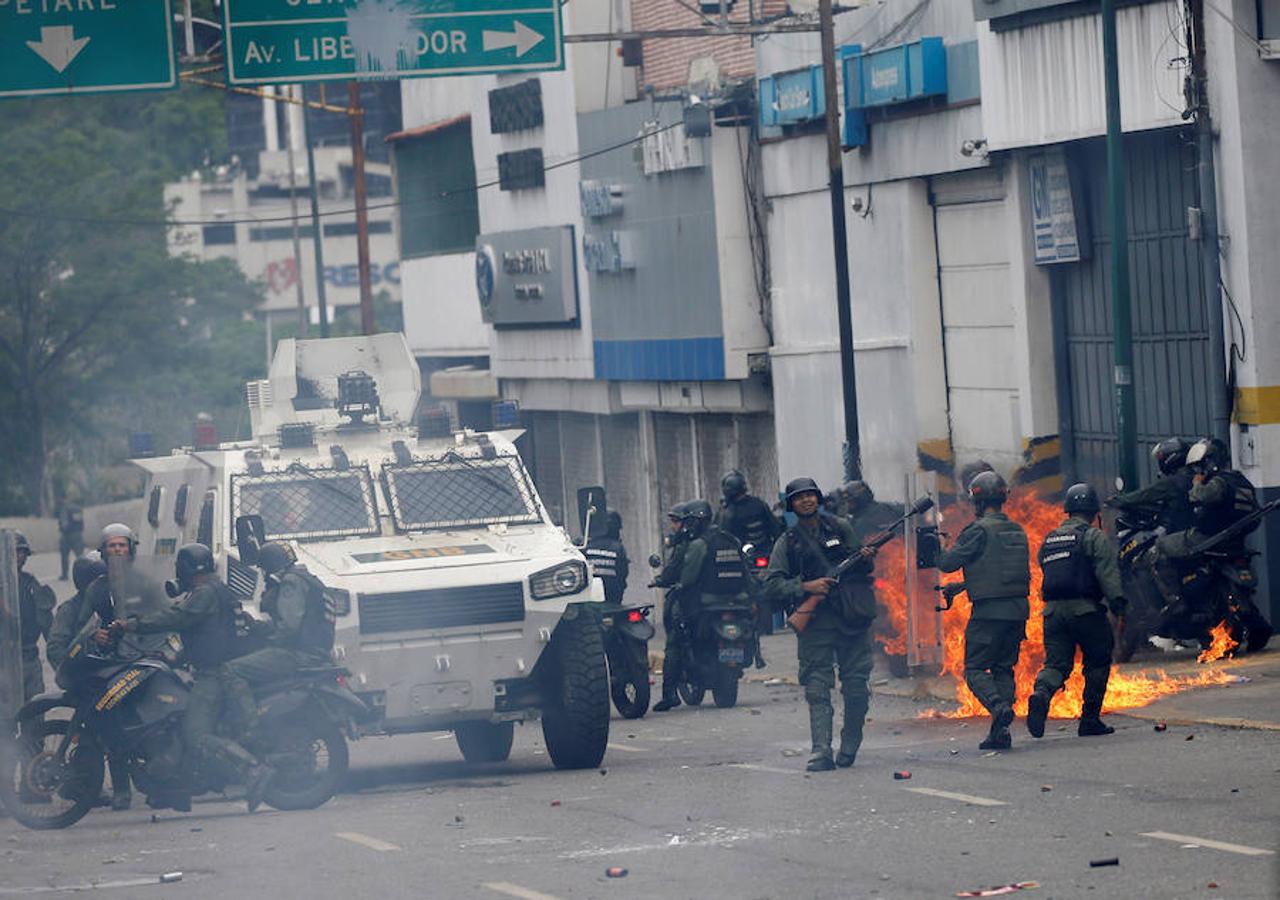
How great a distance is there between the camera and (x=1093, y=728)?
601 inches

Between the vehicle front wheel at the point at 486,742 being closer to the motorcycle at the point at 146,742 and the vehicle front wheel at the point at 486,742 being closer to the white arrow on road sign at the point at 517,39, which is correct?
the motorcycle at the point at 146,742

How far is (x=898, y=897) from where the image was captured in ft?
33.5

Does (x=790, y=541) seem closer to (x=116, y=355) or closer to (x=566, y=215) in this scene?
(x=566, y=215)

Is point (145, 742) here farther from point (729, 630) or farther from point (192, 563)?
point (729, 630)

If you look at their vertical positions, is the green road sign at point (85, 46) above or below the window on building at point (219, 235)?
below

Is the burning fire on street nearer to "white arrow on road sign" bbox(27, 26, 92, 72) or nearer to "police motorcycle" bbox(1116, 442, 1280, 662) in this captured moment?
"police motorcycle" bbox(1116, 442, 1280, 662)

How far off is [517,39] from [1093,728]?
9193 millimetres

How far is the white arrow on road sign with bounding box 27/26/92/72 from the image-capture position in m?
20.9

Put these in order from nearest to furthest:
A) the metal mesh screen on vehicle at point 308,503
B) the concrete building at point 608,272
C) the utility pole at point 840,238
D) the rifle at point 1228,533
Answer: the metal mesh screen on vehicle at point 308,503, the rifle at point 1228,533, the utility pole at point 840,238, the concrete building at point 608,272

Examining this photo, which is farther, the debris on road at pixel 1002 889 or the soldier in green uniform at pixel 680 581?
the soldier in green uniform at pixel 680 581

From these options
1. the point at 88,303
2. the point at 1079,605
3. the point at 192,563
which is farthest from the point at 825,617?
the point at 88,303

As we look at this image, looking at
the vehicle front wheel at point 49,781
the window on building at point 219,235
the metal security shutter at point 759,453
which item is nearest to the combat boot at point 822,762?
the vehicle front wheel at point 49,781

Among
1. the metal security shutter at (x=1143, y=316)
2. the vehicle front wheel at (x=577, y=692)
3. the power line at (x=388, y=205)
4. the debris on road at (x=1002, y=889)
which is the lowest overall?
the debris on road at (x=1002, y=889)

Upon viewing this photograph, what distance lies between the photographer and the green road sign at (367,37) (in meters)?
21.4
